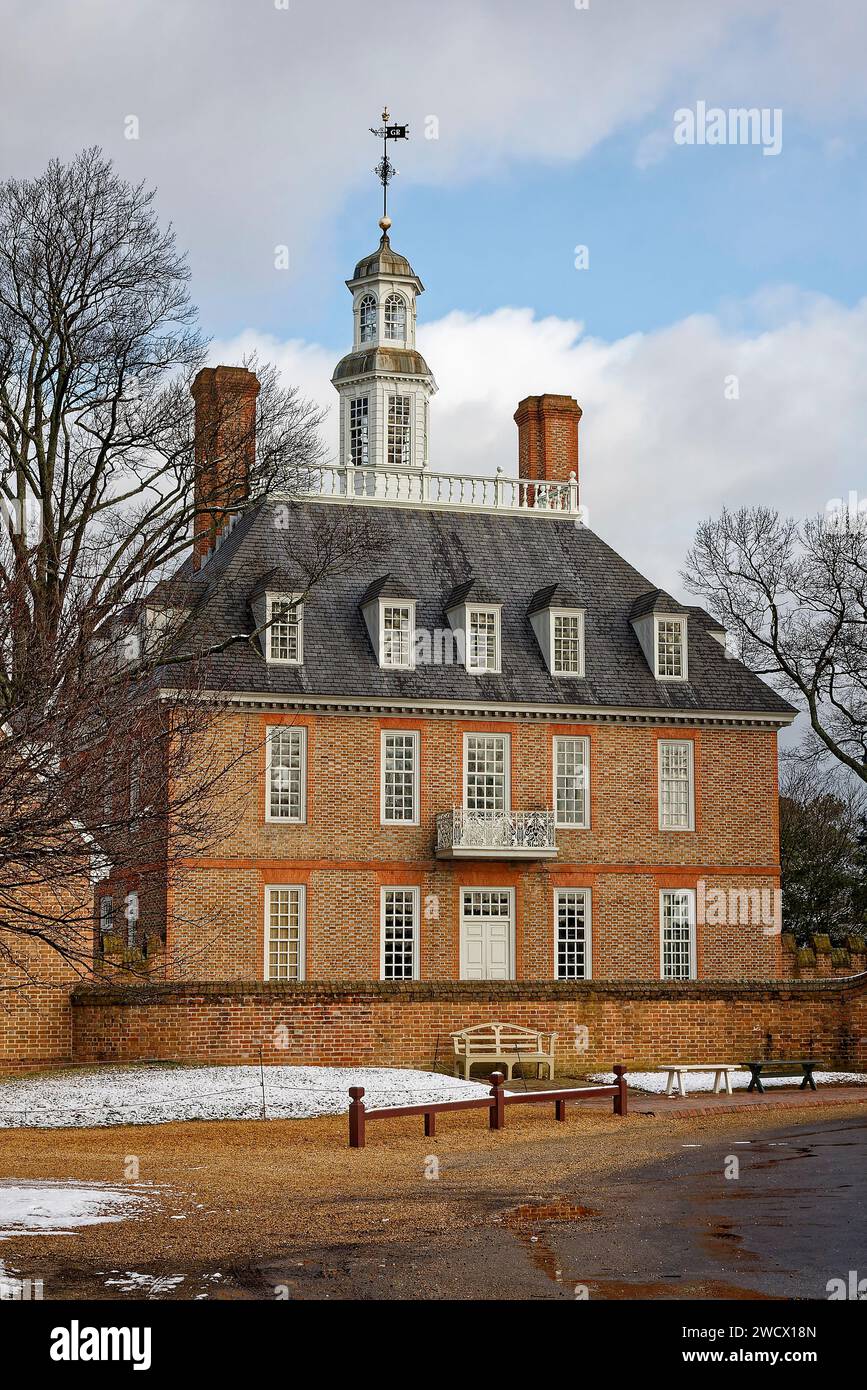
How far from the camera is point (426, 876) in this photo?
111 ft

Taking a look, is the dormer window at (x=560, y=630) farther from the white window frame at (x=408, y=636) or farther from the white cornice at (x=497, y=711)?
the white window frame at (x=408, y=636)

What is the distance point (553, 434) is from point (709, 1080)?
20244mm

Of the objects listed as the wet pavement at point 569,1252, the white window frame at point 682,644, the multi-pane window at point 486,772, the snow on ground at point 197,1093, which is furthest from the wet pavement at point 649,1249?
the white window frame at point 682,644

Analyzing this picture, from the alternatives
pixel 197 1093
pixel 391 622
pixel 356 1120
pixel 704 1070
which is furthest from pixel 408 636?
pixel 356 1120

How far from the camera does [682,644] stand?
36500mm

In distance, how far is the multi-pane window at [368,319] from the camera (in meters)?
42.3

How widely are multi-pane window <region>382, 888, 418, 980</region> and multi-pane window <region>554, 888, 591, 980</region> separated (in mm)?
3055

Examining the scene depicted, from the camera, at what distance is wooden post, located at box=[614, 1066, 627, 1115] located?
1983 centimetres

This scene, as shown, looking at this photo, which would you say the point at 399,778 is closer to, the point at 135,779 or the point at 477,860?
the point at 477,860

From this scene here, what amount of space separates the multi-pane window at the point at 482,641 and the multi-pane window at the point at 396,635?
133 cm

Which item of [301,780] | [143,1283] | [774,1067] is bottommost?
[774,1067]
